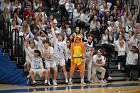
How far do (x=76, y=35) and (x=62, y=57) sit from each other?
1086 mm

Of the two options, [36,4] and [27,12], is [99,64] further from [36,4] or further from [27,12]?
[36,4]

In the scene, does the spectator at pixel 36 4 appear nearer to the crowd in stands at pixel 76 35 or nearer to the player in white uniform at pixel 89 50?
the crowd in stands at pixel 76 35

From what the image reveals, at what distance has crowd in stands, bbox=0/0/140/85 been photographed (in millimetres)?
14641

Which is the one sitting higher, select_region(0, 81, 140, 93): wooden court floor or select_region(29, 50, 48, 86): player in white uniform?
select_region(29, 50, 48, 86): player in white uniform

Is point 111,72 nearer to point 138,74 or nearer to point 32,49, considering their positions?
point 138,74

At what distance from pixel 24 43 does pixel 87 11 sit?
4557 mm

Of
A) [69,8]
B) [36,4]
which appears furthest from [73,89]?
[69,8]

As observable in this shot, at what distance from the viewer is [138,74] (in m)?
16.5

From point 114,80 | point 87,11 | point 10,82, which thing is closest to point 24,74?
point 10,82

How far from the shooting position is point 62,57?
48.8ft

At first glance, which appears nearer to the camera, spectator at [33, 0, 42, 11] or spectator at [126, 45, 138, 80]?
spectator at [126, 45, 138, 80]

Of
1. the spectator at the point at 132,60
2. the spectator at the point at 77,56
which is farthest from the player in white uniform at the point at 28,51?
the spectator at the point at 132,60

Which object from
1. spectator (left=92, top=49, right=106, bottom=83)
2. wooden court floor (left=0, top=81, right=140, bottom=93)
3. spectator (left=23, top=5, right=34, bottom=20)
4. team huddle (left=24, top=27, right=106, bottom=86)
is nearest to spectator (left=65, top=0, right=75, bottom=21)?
spectator (left=23, top=5, right=34, bottom=20)

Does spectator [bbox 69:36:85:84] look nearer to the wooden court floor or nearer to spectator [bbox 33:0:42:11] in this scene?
the wooden court floor
